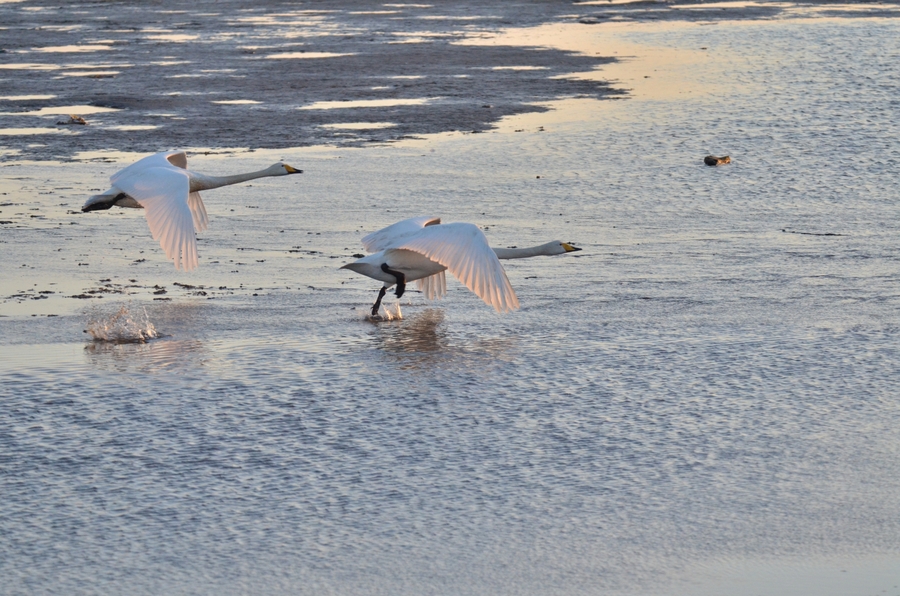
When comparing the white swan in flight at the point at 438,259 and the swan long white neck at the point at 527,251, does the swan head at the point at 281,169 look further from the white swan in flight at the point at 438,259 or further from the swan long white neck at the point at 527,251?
the swan long white neck at the point at 527,251

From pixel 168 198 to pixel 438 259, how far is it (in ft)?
6.98

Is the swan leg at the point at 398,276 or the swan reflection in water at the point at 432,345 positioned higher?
the swan leg at the point at 398,276

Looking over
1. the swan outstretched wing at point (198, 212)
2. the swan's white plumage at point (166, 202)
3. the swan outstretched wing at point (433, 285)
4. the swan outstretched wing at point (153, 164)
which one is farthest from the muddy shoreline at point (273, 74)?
the swan outstretched wing at point (433, 285)

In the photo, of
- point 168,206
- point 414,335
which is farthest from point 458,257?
point 168,206

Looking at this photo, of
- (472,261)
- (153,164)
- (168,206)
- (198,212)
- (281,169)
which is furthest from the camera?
(281,169)

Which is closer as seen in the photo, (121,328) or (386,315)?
(121,328)

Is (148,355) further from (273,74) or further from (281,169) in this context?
(273,74)

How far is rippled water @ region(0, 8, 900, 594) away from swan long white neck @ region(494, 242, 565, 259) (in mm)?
311

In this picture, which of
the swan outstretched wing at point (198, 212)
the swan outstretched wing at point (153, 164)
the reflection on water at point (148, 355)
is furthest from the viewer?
the swan outstretched wing at point (198, 212)

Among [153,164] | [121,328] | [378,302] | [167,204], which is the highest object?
[153,164]

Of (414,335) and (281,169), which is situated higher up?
(281,169)

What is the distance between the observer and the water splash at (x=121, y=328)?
8.80 metres

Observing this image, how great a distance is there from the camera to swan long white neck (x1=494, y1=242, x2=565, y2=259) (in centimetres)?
964

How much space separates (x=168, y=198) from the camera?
10.0m
